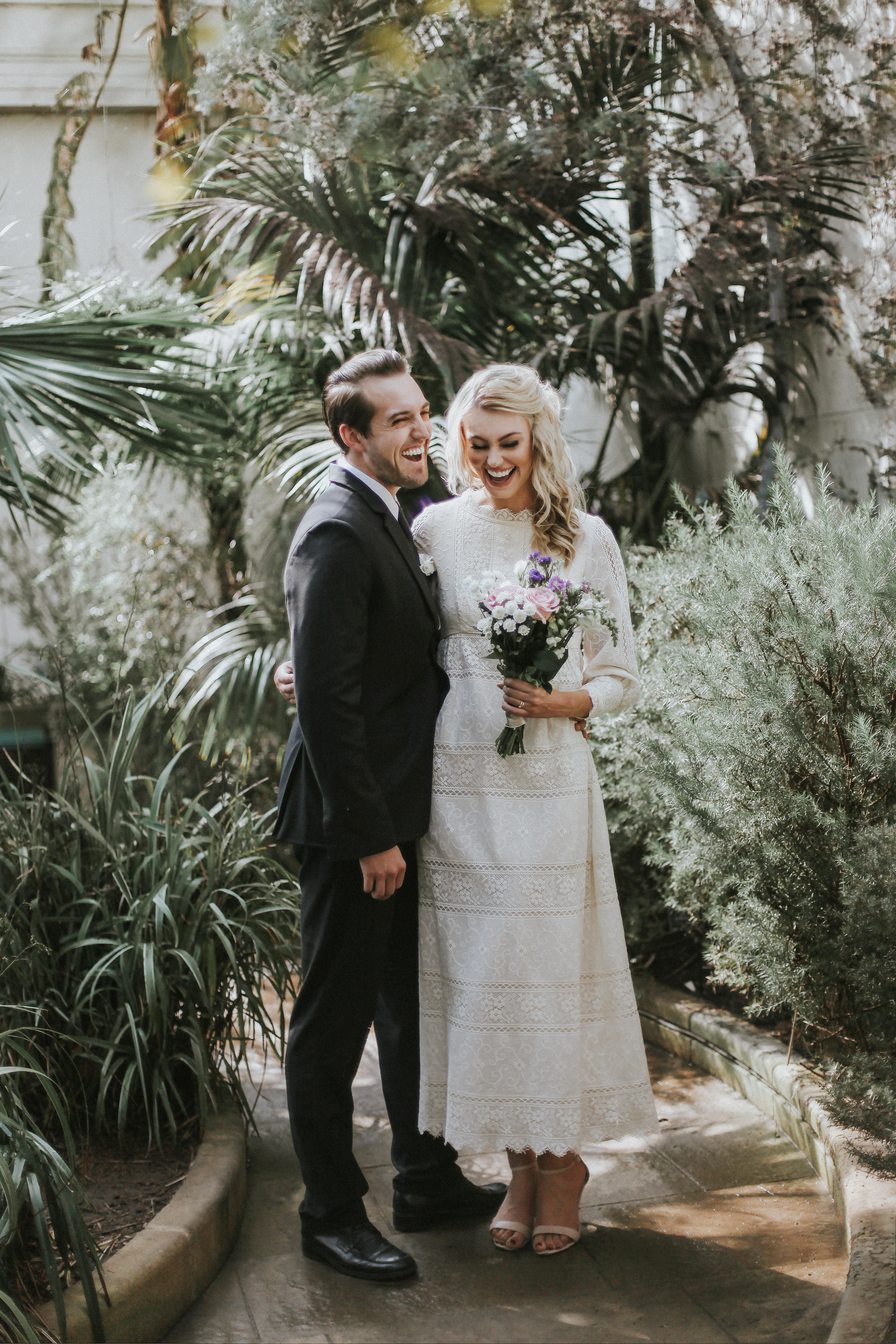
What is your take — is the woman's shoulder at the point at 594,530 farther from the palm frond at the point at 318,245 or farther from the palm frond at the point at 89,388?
the palm frond at the point at 318,245

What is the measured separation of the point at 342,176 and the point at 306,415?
3.40ft

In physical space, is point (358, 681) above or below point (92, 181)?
below

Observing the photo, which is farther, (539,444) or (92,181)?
(92,181)

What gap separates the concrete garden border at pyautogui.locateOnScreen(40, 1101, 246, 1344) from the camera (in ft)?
7.68

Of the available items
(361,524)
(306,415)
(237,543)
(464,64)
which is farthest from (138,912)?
(464,64)

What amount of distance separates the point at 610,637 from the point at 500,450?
51 centimetres

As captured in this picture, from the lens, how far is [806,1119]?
321cm

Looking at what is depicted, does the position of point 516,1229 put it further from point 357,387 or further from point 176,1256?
point 357,387

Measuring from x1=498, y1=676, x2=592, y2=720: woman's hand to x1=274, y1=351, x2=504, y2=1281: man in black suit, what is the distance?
0.23 metres

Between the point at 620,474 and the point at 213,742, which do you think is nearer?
the point at 213,742

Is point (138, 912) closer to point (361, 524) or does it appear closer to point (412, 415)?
point (361, 524)

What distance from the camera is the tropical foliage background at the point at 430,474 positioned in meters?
3.04

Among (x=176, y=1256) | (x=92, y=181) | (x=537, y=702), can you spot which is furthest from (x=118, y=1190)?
(x=92, y=181)

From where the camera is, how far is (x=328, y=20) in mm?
5492
